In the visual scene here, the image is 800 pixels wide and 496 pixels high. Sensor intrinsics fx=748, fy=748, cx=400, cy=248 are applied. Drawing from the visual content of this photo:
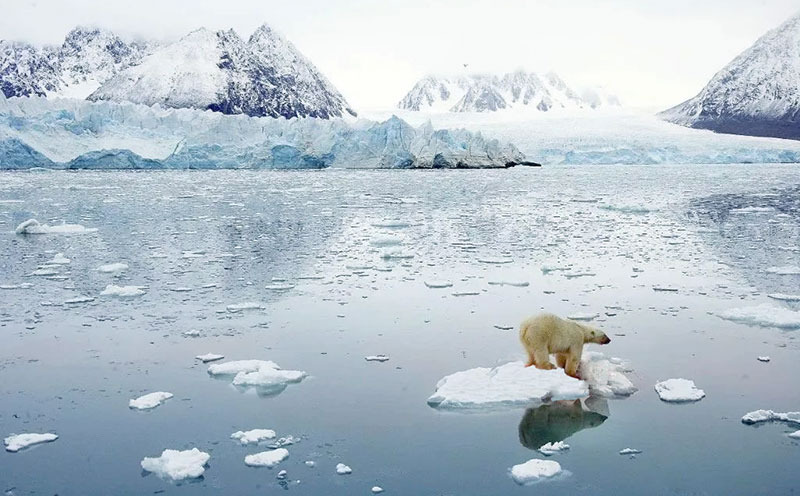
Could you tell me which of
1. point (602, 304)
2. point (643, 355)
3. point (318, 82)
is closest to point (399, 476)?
point (643, 355)

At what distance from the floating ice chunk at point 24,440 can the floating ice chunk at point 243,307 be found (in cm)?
312

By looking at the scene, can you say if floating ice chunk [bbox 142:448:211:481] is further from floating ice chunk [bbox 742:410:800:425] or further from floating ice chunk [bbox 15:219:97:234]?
floating ice chunk [bbox 15:219:97:234]

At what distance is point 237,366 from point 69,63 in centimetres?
18454

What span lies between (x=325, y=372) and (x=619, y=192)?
73.9ft

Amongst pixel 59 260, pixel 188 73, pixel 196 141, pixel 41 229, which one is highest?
pixel 188 73

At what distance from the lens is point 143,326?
657 cm

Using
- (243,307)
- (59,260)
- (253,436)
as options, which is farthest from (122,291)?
(253,436)

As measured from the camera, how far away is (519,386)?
4.76m

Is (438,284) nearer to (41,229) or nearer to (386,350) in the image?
(386,350)

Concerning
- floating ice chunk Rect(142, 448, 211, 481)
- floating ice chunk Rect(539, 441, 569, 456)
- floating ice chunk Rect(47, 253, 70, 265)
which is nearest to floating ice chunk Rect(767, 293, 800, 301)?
floating ice chunk Rect(539, 441, 569, 456)

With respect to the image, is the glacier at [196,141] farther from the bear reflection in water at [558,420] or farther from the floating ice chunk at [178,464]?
the bear reflection in water at [558,420]

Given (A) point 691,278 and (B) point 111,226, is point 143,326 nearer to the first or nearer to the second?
(A) point 691,278

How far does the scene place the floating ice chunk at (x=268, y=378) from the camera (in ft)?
16.5

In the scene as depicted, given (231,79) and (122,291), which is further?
(231,79)
